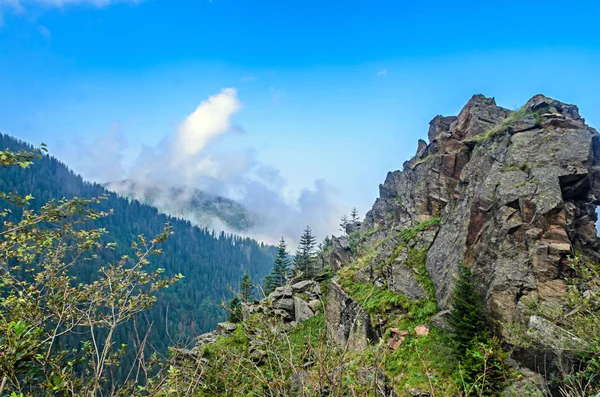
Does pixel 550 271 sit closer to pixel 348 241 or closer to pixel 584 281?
pixel 584 281

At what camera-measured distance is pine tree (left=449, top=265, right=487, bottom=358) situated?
14.1m

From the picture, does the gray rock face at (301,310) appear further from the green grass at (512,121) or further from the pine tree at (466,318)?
the green grass at (512,121)

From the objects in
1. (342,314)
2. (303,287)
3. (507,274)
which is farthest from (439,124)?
(507,274)

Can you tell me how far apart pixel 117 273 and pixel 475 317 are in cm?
1439

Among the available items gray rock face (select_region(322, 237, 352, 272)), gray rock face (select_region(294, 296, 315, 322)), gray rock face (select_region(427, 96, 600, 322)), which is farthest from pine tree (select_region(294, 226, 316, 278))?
gray rock face (select_region(427, 96, 600, 322))

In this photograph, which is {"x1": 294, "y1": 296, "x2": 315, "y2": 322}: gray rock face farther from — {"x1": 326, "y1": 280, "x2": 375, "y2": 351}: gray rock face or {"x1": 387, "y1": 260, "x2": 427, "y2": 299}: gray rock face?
{"x1": 387, "y1": 260, "x2": 427, "y2": 299}: gray rock face

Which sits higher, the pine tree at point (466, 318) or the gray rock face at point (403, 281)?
the gray rock face at point (403, 281)

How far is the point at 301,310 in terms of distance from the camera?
29.0 m

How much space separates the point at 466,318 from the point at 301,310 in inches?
→ 672

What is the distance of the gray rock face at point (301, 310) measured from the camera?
28.4m

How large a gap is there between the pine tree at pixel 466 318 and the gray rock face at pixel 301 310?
15.3 meters

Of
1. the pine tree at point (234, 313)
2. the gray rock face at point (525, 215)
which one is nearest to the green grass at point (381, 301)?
the gray rock face at point (525, 215)

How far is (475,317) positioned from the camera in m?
14.5

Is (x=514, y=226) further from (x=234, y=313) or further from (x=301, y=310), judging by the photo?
(x=301, y=310)
